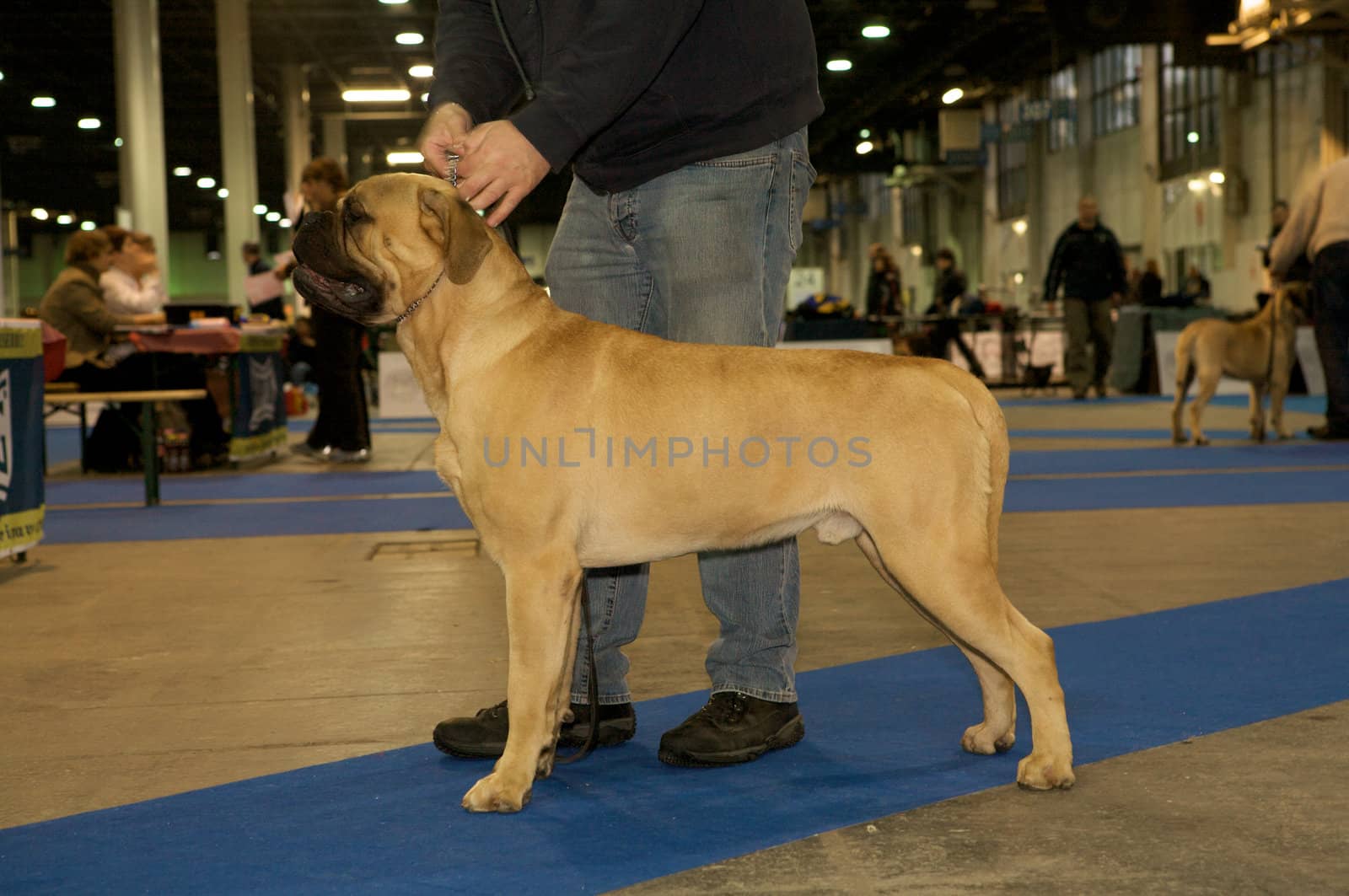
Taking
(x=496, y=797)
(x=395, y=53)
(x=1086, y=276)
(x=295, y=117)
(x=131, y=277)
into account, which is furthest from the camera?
(x=295, y=117)

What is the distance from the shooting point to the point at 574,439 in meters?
2.68

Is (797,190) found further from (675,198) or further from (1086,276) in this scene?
(1086,276)

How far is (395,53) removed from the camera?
29328 millimetres

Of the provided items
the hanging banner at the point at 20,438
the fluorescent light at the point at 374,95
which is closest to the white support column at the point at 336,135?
the fluorescent light at the point at 374,95

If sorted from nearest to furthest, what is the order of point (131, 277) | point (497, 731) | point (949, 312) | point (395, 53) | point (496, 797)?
point (496, 797) < point (497, 731) < point (131, 277) < point (949, 312) < point (395, 53)

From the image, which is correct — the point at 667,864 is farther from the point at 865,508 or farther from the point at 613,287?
the point at 613,287

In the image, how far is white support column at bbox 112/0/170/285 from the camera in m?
18.2

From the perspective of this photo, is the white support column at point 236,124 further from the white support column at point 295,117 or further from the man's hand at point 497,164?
the man's hand at point 497,164

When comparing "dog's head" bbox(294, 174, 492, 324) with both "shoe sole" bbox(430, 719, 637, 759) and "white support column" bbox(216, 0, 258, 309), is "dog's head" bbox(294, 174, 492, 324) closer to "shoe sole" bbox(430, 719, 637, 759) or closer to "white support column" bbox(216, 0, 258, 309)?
"shoe sole" bbox(430, 719, 637, 759)

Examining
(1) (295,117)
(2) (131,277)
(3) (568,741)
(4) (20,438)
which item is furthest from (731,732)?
(1) (295,117)

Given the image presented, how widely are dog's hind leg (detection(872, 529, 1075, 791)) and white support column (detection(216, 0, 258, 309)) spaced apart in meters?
20.9

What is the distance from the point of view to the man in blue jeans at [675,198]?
2.95m

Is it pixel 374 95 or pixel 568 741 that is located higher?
pixel 374 95

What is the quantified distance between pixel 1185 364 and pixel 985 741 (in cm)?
937
